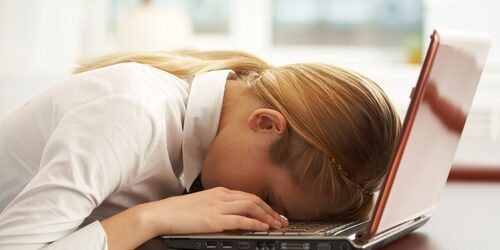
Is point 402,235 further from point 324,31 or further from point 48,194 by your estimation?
point 324,31

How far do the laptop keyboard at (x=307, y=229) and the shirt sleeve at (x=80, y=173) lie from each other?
0.18 m

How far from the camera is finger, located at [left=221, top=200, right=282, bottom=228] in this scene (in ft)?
3.29

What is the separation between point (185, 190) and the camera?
1209 mm

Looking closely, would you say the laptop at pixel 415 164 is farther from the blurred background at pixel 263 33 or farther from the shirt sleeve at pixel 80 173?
the blurred background at pixel 263 33

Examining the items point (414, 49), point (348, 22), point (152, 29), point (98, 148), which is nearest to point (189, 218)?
point (98, 148)

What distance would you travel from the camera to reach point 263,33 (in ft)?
12.8

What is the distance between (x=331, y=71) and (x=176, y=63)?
0.27 m

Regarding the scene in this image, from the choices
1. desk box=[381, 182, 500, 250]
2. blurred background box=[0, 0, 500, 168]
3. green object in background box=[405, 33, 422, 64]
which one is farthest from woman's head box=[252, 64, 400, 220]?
green object in background box=[405, 33, 422, 64]

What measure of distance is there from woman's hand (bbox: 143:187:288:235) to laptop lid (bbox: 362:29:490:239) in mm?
160

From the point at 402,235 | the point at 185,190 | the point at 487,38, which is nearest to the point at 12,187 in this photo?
the point at 185,190

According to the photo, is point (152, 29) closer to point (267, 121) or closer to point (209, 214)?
point (267, 121)

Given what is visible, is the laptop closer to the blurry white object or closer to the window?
the blurry white object

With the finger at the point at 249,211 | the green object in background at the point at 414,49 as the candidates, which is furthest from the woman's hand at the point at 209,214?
the green object in background at the point at 414,49

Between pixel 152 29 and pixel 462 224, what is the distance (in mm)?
2578
